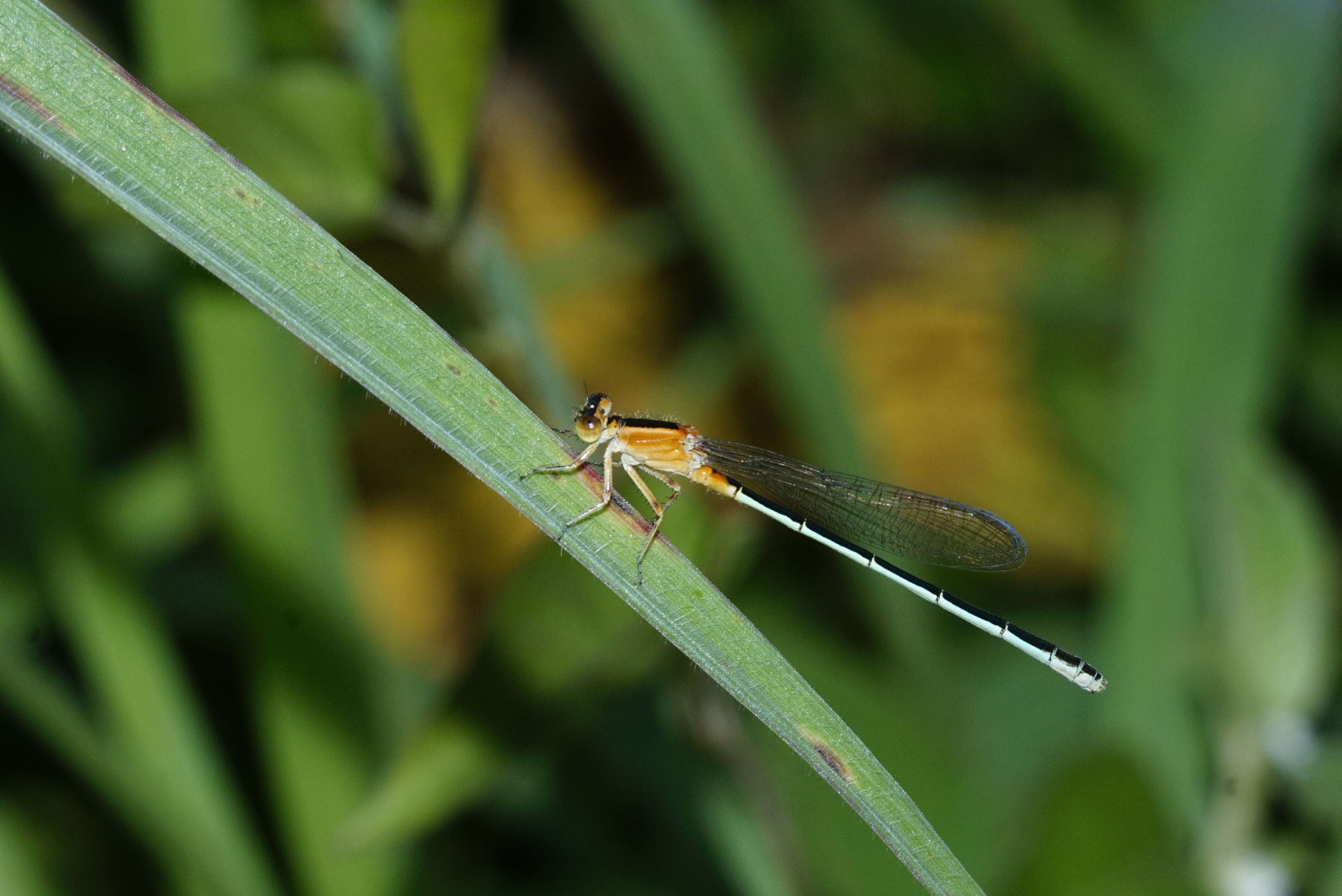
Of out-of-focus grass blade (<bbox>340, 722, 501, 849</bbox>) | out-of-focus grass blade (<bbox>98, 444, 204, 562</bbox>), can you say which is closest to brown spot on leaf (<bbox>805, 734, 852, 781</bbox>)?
out-of-focus grass blade (<bbox>340, 722, 501, 849</bbox>)

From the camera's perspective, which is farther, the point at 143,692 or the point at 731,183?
the point at 731,183

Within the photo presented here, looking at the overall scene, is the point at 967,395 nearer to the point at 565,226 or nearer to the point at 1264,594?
the point at 565,226

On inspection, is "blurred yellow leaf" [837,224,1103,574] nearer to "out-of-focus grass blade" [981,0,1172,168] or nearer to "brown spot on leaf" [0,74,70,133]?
"out-of-focus grass blade" [981,0,1172,168]

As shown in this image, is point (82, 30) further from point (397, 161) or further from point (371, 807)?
point (371, 807)

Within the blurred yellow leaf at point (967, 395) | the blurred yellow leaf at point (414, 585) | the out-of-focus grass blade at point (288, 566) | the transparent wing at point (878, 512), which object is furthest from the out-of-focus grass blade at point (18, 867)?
the blurred yellow leaf at point (967, 395)

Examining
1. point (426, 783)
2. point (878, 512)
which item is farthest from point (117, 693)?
point (878, 512)

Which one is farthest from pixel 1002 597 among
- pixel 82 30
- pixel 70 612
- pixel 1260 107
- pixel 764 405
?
pixel 82 30

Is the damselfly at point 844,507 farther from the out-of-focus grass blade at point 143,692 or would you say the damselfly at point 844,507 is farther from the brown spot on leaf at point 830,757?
the brown spot on leaf at point 830,757
